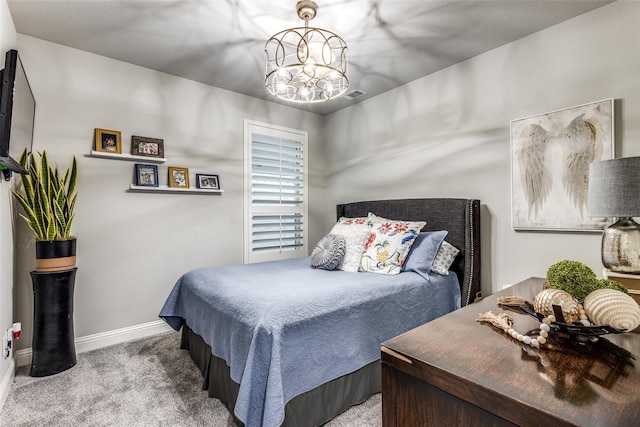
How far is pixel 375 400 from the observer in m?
1.96

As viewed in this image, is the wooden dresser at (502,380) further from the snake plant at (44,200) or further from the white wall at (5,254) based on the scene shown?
the snake plant at (44,200)

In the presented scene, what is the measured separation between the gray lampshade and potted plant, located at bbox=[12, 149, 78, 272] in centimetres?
338

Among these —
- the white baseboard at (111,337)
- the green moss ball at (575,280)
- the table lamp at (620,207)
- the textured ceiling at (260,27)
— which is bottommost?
the white baseboard at (111,337)

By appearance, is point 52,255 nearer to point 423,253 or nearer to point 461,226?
point 423,253

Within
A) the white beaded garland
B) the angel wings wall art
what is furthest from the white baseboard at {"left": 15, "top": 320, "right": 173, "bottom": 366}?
the angel wings wall art

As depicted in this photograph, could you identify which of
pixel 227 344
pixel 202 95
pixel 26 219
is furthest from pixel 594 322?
pixel 202 95

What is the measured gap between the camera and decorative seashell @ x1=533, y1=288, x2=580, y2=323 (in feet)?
3.41

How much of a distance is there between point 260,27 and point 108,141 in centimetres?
170

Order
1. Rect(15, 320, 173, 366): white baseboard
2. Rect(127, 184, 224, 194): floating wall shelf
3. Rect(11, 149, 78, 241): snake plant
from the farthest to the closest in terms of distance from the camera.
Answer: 1. Rect(127, 184, 224, 194): floating wall shelf
2. Rect(15, 320, 173, 366): white baseboard
3. Rect(11, 149, 78, 241): snake plant

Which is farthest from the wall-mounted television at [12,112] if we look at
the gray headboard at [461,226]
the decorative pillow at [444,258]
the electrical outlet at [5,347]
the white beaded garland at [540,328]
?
the gray headboard at [461,226]

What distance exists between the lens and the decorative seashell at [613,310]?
3.09 feet

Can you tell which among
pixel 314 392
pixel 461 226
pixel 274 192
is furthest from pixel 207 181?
pixel 461 226

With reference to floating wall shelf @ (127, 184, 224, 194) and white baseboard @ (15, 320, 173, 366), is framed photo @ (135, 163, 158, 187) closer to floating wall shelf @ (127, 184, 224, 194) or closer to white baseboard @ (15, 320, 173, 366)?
floating wall shelf @ (127, 184, 224, 194)

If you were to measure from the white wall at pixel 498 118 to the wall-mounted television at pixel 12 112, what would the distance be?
3.07 metres
